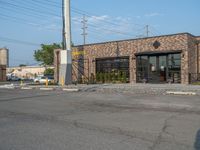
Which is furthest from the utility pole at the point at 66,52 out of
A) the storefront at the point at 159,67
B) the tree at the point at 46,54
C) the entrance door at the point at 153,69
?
the tree at the point at 46,54

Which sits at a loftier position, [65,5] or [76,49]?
[65,5]

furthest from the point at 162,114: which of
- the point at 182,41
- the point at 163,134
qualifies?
the point at 182,41

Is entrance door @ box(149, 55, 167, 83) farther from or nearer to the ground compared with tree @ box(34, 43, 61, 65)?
nearer to the ground

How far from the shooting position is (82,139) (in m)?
7.29

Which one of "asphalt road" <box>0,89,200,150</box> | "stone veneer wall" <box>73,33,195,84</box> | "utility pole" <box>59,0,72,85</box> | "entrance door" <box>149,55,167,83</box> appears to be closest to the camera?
"asphalt road" <box>0,89,200,150</box>

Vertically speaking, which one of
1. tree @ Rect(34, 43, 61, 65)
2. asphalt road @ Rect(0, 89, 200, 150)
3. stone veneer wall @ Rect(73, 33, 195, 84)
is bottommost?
asphalt road @ Rect(0, 89, 200, 150)

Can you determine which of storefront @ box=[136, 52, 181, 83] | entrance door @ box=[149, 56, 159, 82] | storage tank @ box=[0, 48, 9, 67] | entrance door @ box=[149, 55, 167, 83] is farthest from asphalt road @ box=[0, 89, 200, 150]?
storage tank @ box=[0, 48, 9, 67]

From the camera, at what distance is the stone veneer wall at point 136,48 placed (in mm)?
31609

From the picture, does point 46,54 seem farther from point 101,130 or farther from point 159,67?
point 101,130

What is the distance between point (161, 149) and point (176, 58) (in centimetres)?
2740

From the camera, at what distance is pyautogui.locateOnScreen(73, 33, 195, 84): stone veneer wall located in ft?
104

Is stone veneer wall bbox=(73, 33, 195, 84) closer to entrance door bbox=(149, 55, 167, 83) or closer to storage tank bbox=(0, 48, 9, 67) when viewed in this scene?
entrance door bbox=(149, 55, 167, 83)

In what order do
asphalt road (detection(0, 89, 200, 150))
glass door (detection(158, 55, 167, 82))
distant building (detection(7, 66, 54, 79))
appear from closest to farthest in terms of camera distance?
asphalt road (detection(0, 89, 200, 150)) < glass door (detection(158, 55, 167, 82)) < distant building (detection(7, 66, 54, 79))

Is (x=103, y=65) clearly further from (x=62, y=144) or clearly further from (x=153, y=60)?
(x=62, y=144)
